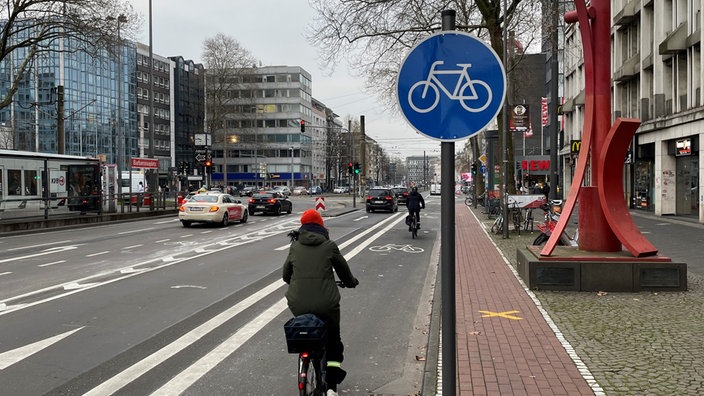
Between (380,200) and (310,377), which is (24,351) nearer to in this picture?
(310,377)

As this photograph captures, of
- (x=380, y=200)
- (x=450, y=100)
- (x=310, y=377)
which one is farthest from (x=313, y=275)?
(x=380, y=200)

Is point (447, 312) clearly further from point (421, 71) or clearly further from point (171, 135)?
point (171, 135)

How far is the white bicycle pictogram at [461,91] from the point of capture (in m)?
3.12

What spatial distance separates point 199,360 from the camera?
557 centimetres

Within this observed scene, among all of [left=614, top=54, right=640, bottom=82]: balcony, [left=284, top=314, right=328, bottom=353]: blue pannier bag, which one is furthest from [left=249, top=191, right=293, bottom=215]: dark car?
[left=284, top=314, right=328, bottom=353]: blue pannier bag

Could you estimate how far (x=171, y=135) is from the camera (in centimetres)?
9212

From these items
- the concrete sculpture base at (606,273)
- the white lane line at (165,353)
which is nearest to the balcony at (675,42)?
the concrete sculpture base at (606,273)

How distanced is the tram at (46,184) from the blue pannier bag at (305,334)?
21.3 m

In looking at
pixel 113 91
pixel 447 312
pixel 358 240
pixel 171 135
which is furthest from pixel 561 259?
pixel 171 135

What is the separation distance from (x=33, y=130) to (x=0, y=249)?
63.1 m

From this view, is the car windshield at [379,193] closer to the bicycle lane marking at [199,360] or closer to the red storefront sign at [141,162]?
the red storefront sign at [141,162]

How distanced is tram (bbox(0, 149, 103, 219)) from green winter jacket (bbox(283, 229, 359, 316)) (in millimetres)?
21020

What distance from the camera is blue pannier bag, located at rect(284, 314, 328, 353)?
3.65 meters

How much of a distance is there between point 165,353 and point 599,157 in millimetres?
7495
